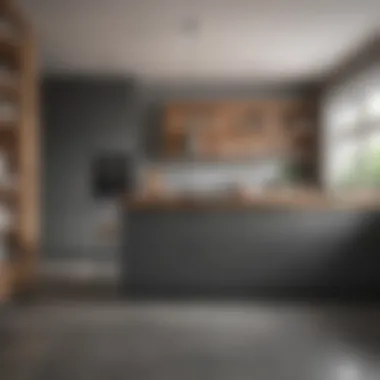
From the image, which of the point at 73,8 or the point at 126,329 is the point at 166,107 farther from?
the point at 126,329

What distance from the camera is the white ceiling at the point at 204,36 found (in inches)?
169

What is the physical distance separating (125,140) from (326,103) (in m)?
2.42

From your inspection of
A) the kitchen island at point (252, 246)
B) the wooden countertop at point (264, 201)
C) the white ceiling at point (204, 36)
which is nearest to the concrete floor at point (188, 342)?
the kitchen island at point (252, 246)

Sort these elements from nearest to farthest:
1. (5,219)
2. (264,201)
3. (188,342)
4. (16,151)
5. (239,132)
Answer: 1. (188,342)
2. (264,201)
3. (5,219)
4. (16,151)
5. (239,132)

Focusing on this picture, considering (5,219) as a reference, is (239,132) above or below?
above

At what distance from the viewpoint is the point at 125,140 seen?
6500 millimetres

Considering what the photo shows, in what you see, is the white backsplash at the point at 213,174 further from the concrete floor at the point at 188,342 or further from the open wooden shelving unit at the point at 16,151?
the concrete floor at the point at 188,342

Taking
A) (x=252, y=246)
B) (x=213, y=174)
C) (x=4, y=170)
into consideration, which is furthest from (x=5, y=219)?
(x=213, y=174)

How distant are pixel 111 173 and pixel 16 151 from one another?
2.27 m

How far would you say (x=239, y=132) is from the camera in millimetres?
6871

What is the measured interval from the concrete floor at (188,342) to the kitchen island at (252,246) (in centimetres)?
23

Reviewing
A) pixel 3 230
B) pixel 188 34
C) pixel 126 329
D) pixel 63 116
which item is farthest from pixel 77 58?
pixel 126 329

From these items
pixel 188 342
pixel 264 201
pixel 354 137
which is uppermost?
pixel 354 137

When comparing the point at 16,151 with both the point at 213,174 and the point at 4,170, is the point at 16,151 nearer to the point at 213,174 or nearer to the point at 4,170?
the point at 4,170
